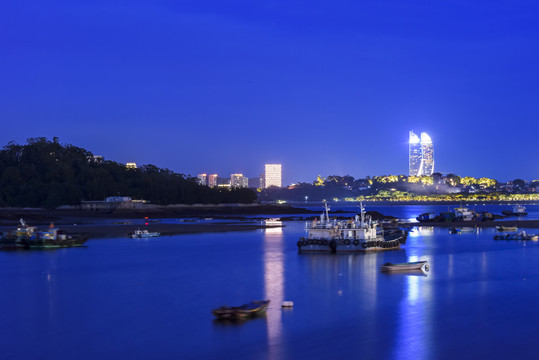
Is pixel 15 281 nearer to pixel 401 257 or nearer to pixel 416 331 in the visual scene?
pixel 416 331

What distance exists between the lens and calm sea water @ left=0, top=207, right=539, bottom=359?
21.2 m

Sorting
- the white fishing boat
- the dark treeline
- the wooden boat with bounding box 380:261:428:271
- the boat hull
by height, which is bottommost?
the wooden boat with bounding box 380:261:428:271

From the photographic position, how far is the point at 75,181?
145125mm

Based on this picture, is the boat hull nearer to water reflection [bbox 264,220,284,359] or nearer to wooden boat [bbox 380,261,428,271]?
water reflection [bbox 264,220,284,359]

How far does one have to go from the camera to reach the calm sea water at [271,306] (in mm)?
21203

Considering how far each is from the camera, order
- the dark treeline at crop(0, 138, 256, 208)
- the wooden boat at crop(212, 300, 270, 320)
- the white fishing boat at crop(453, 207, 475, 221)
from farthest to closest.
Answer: the dark treeline at crop(0, 138, 256, 208), the white fishing boat at crop(453, 207, 475, 221), the wooden boat at crop(212, 300, 270, 320)

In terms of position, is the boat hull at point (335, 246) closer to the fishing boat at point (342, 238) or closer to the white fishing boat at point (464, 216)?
the fishing boat at point (342, 238)

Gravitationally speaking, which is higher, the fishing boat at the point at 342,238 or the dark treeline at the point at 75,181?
the dark treeline at the point at 75,181

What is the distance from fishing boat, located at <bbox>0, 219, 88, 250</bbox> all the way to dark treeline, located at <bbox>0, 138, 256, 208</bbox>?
77890mm

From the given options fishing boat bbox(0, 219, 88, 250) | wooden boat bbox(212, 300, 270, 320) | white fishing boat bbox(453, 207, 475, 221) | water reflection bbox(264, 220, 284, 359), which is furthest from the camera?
white fishing boat bbox(453, 207, 475, 221)

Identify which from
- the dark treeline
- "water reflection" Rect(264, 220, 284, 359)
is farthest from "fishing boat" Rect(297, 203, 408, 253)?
the dark treeline

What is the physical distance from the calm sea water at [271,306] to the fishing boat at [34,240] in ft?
11.3

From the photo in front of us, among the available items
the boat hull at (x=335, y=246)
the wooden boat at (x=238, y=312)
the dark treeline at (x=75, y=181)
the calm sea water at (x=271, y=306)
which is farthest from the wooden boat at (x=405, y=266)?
the dark treeline at (x=75, y=181)

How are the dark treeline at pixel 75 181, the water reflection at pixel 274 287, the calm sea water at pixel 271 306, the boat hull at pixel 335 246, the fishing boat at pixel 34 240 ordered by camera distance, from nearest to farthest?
the calm sea water at pixel 271 306, the water reflection at pixel 274 287, the boat hull at pixel 335 246, the fishing boat at pixel 34 240, the dark treeline at pixel 75 181
